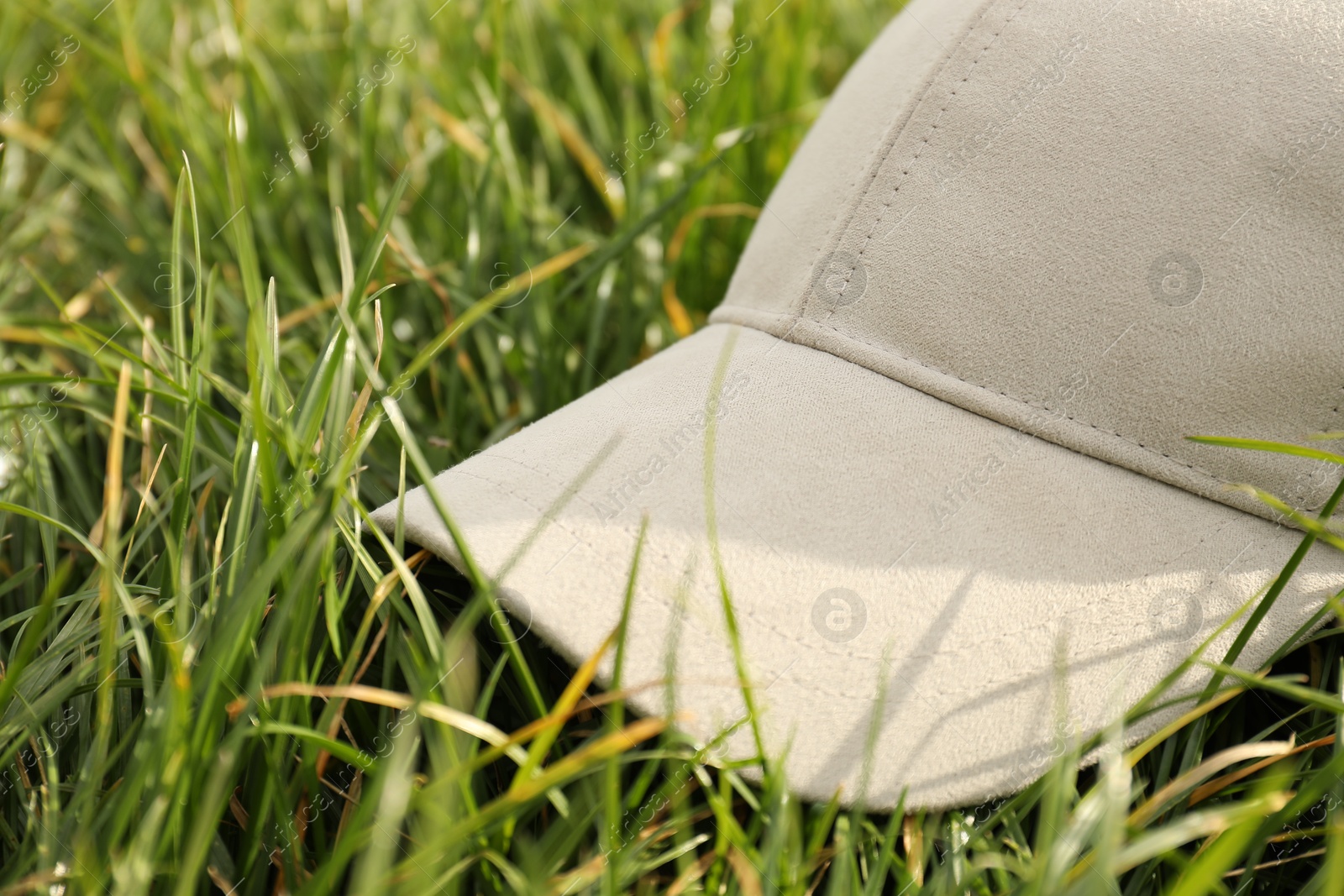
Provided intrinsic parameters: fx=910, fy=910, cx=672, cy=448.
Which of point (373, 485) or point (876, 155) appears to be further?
point (373, 485)

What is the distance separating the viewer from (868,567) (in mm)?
749

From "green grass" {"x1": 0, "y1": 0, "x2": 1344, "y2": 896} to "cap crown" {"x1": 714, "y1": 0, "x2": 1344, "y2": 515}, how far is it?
0.16 m

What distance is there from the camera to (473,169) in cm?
157

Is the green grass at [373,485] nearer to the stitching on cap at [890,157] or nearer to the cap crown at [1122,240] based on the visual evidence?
the cap crown at [1122,240]

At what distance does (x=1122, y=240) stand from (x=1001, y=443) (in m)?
0.20

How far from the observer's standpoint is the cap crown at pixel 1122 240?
770mm

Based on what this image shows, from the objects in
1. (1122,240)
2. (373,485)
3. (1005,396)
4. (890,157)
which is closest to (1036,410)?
(1005,396)

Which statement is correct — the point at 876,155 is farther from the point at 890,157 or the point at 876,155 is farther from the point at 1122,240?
the point at 1122,240

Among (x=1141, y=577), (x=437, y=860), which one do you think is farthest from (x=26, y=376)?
(x=1141, y=577)

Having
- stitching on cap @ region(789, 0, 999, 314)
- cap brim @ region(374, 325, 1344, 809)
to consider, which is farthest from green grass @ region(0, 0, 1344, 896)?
stitching on cap @ region(789, 0, 999, 314)

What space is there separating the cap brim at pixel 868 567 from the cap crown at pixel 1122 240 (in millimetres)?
46

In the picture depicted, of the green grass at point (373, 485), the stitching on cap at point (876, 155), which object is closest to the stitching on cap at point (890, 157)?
the stitching on cap at point (876, 155)

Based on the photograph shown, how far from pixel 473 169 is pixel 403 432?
0.93 m

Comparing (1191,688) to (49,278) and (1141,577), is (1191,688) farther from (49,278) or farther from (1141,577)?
(49,278)
